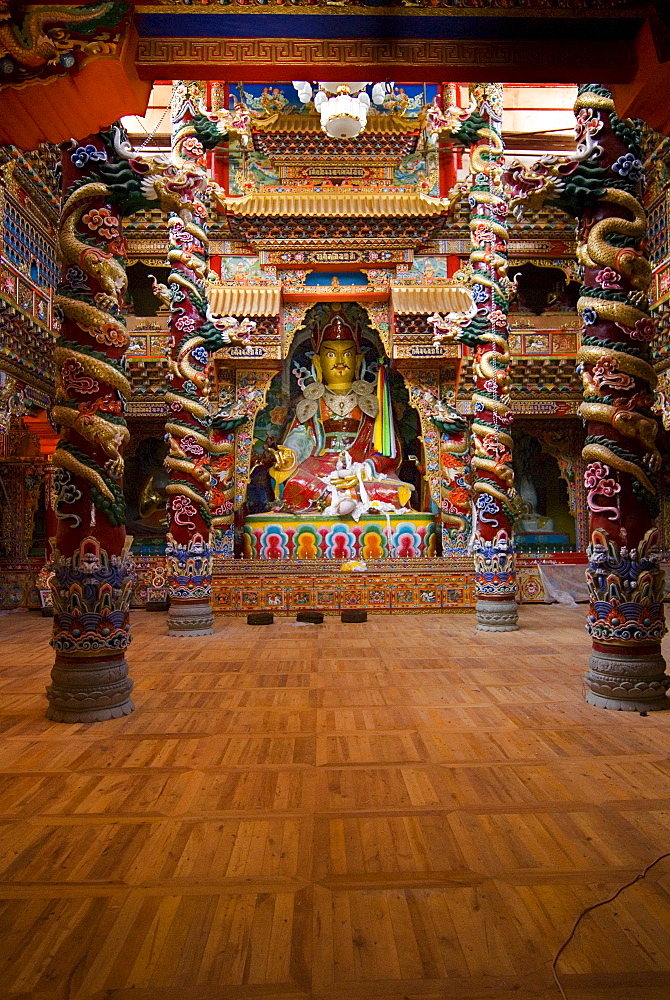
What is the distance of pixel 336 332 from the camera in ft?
44.5

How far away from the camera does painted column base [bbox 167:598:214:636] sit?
25.6ft

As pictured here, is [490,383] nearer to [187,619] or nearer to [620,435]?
[620,435]

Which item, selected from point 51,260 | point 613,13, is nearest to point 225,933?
point 613,13

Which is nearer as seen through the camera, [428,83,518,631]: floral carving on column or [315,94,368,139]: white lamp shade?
[428,83,518,631]: floral carving on column

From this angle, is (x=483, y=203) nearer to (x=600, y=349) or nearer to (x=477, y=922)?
(x=600, y=349)

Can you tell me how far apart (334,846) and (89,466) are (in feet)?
9.21

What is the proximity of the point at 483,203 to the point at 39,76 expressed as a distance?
6765mm

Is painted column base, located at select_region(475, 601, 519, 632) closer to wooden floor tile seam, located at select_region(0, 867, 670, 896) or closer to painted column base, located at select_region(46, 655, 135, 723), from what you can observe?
painted column base, located at select_region(46, 655, 135, 723)

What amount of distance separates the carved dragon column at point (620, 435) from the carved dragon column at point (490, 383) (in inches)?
135

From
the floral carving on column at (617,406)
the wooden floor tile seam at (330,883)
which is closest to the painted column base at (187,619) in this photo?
the floral carving on column at (617,406)

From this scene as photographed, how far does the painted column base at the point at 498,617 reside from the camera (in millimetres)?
7824

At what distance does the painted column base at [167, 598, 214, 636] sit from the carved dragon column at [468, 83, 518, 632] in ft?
10.1

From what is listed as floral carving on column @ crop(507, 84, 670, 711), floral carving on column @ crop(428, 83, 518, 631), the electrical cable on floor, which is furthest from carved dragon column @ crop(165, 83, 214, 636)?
the electrical cable on floor

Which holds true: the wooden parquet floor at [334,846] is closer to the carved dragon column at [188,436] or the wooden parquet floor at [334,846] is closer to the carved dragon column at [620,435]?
the carved dragon column at [620,435]
